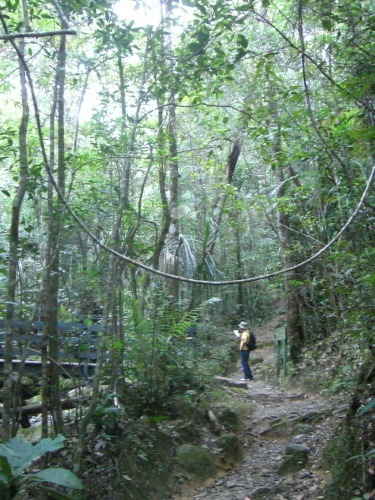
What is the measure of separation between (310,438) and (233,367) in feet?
26.8

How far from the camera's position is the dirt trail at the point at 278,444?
5570 mm

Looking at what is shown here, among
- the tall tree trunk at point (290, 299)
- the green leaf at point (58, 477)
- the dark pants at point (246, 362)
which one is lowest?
the dark pants at point (246, 362)

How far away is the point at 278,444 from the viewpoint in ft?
24.5

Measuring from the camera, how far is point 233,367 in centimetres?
1489

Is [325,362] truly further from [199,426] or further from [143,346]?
[143,346]

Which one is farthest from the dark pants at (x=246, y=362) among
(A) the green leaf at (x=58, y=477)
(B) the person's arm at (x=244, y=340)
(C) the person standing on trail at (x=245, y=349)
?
(A) the green leaf at (x=58, y=477)

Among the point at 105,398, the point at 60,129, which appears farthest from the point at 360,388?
the point at 60,129

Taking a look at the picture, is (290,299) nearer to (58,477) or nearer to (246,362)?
(246,362)

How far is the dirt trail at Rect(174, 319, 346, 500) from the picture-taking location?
5.57 meters

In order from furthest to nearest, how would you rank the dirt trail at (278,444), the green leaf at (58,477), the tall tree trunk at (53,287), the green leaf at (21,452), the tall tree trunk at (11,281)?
the dirt trail at (278,444), the tall tree trunk at (53,287), the tall tree trunk at (11,281), the green leaf at (21,452), the green leaf at (58,477)

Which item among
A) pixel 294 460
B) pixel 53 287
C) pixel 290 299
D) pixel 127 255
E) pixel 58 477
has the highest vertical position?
pixel 127 255

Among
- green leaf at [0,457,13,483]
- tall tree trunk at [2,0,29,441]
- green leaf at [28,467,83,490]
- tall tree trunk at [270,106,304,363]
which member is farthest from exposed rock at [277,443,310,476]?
tall tree trunk at [270,106,304,363]

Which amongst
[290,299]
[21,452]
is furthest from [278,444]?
[290,299]

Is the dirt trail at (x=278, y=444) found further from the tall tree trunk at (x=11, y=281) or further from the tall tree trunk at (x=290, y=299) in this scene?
the tall tree trunk at (x=11, y=281)
